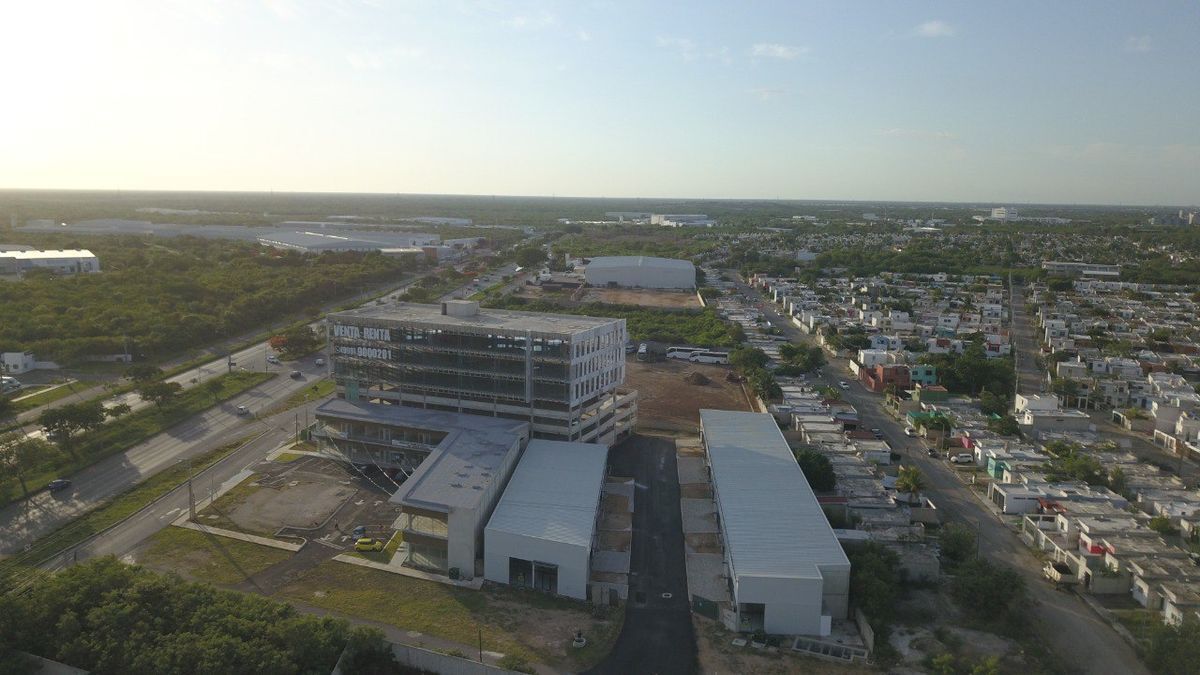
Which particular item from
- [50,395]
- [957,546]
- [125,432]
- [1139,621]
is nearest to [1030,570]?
[957,546]

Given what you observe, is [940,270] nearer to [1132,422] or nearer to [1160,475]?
[1132,422]

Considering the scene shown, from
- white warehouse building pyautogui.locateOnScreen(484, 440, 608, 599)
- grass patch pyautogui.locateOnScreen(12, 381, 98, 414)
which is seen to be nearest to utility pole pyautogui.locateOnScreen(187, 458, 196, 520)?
white warehouse building pyautogui.locateOnScreen(484, 440, 608, 599)

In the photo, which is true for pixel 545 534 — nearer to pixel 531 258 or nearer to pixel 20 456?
pixel 20 456

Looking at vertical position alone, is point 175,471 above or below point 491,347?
below

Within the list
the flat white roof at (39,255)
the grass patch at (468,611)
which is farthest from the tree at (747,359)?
the flat white roof at (39,255)

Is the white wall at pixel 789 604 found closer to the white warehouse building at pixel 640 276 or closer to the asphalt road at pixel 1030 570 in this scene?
the asphalt road at pixel 1030 570

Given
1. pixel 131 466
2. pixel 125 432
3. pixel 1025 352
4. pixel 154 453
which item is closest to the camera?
pixel 131 466

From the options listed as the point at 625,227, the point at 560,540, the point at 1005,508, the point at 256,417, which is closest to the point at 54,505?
the point at 256,417
